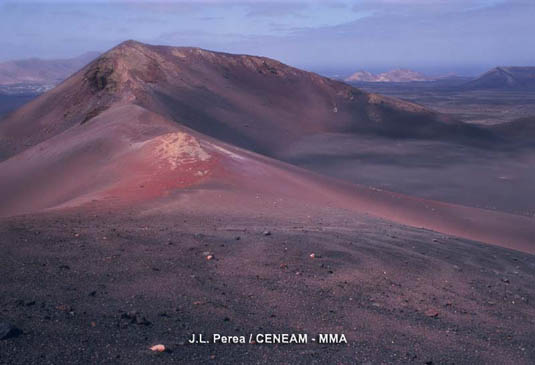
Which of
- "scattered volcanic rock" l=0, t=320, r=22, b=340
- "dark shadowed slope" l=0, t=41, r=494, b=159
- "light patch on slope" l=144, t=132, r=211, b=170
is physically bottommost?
"scattered volcanic rock" l=0, t=320, r=22, b=340

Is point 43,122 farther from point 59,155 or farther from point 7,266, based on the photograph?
point 7,266

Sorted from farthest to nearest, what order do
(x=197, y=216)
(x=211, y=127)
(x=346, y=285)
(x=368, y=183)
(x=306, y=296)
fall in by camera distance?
(x=211, y=127) → (x=368, y=183) → (x=197, y=216) → (x=346, y=285) → (x=306, y=296)

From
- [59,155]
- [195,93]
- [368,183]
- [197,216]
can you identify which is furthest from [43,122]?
[197,216]

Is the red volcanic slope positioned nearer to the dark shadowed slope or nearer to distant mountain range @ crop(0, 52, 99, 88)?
the dark shadowed slope

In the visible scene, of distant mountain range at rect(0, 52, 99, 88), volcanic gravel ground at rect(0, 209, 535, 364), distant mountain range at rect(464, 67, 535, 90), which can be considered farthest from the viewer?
distant mountain range at rect(0, 52, 99, 88)

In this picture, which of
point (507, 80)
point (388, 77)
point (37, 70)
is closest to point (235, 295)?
point (507, 80)

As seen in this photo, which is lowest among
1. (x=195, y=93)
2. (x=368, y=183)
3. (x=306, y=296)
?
(x=368, y=183)

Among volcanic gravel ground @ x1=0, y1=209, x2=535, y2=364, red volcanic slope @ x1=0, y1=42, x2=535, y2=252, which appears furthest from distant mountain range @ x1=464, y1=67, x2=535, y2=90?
volcanic gravel ground @ x1=0, y1=209, x2=535, y2=364
